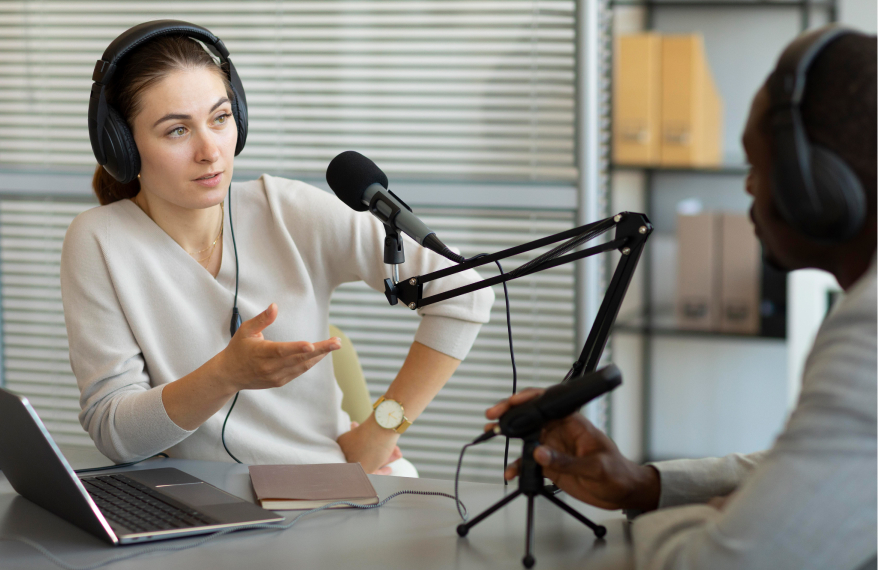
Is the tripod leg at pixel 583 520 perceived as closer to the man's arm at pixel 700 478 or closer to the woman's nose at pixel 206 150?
the man's arm at pixel 700 478

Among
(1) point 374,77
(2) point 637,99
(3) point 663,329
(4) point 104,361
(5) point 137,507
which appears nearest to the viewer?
(5) point 137,507

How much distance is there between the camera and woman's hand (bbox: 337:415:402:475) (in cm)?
141

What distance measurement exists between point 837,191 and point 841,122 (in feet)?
0.19

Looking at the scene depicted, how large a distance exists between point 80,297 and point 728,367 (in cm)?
207

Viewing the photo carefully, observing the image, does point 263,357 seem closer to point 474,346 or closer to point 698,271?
point 474,346

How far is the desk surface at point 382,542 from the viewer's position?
821mm

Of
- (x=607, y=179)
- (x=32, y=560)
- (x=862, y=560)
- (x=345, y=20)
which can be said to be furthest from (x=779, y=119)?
(x=345, y=20)

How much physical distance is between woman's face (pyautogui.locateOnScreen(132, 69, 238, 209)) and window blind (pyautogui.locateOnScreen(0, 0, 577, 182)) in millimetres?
1030

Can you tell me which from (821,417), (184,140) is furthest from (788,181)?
(184,140)

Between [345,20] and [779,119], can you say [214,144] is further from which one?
[345,20]

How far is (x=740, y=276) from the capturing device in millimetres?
2367

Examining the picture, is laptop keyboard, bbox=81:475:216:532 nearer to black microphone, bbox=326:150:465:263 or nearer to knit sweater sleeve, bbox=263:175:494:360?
black microphone, bbox=326:150:465:263

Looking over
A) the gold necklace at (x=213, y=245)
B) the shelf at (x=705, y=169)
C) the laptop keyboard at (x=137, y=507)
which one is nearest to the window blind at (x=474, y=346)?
the shelf at (x=705, y=169)

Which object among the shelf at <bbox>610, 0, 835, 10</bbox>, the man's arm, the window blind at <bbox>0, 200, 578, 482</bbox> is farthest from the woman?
the shelf at <bbox>610, 0, 835, 10</bbox>
